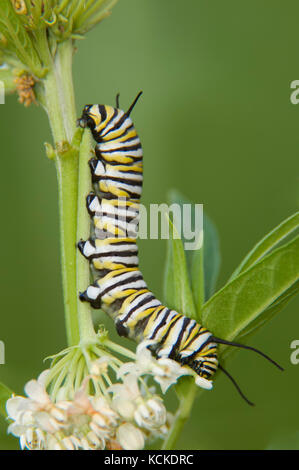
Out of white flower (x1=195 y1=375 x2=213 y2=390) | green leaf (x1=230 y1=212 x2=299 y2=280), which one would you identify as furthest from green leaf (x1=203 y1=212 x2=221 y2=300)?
white flower (x1=195 y1=375 x2=213 y2=390)

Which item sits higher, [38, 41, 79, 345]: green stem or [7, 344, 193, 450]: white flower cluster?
[38, 41, 79, 345]: green stem

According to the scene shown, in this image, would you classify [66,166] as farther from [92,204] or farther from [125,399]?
[125,399]

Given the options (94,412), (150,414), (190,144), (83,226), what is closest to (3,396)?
(94,412)

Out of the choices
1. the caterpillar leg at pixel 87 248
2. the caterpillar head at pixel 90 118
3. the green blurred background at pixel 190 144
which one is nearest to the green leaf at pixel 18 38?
the caterpillar head at pixel 90 118

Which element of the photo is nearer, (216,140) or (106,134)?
(106,134)

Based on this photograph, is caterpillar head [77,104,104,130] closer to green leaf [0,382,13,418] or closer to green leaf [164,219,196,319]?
green leaf [164,219,196,319]

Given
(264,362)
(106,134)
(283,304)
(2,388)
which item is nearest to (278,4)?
(264,362)
